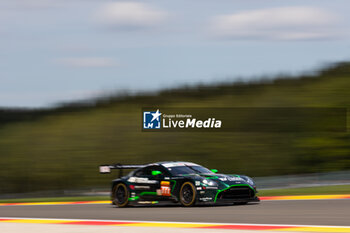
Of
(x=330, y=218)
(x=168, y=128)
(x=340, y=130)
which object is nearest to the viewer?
(x=330, y=218)

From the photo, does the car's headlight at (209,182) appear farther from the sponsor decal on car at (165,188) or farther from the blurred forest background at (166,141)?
the blurred forest background at (166,141)

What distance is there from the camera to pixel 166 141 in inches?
1914

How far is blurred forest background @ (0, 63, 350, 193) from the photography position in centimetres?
4331

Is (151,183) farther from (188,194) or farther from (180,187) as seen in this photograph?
(188,194)

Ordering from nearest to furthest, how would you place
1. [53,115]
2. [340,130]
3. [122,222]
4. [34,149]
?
[122,222] < [340,130] < [34,149] < [53,115]

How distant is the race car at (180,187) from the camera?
14648 millimetres

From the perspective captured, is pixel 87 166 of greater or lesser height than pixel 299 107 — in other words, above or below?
below

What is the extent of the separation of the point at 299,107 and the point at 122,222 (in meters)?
35.8

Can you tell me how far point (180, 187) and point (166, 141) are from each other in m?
33.4

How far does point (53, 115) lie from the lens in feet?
220

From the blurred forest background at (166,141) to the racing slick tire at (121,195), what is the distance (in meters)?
26.1

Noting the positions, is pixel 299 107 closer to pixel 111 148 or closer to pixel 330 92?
pixel 330 92

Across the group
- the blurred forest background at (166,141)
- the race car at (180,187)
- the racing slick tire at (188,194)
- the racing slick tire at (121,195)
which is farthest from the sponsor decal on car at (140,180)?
the blurred forest background at (166,141)

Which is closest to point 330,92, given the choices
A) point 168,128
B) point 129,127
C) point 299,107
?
point 299,107
